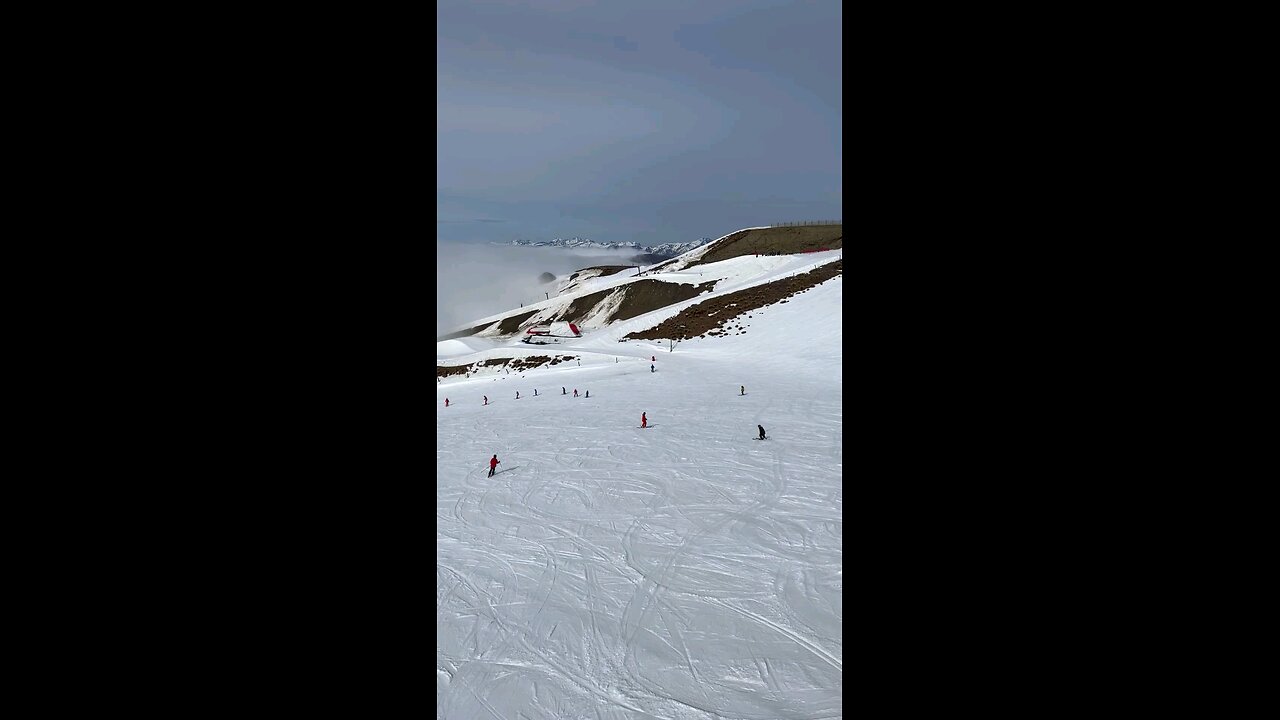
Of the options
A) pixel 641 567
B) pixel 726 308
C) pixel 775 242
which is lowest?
pixel 641 567

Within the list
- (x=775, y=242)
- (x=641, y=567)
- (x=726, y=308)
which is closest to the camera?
(x=641, y=567)

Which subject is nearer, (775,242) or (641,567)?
(641,567)

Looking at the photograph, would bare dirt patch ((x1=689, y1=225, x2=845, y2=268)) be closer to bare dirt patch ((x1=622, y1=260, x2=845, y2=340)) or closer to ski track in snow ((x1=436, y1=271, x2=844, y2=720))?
bare dirt patch ((x1=622, y1=260, x2=845, y2=340))

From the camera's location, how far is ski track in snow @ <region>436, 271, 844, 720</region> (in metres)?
5.68

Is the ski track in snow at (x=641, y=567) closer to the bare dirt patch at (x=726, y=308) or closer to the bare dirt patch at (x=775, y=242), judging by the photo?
the bare dirt patch at (x=726, y=308)

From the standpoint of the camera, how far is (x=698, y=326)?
3772cm

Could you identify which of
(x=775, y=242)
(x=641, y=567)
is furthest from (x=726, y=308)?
(x=775, y=242)

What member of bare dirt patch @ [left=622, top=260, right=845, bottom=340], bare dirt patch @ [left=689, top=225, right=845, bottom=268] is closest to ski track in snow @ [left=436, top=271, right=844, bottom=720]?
bare dirt patch @ [left=622, top=260, right=845, bottom=340]

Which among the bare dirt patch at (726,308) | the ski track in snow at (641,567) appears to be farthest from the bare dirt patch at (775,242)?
the ski track in snow at (641,567)

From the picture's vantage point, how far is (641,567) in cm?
800

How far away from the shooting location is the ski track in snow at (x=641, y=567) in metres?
5.68

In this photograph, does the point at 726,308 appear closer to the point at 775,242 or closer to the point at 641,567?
the point at 641,567
